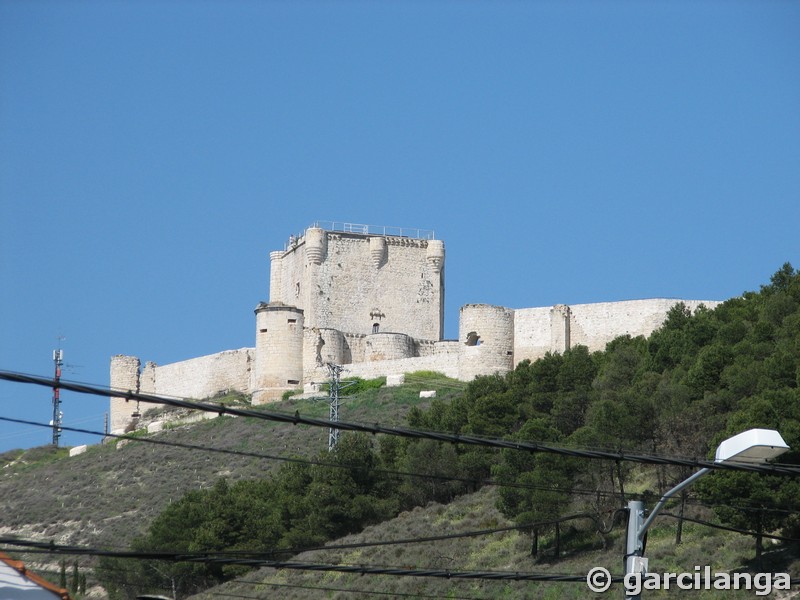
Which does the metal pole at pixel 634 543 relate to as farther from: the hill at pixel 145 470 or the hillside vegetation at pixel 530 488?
the hill at pixel 145 470

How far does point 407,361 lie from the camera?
177ft

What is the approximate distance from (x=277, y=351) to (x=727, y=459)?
43360 millimetres

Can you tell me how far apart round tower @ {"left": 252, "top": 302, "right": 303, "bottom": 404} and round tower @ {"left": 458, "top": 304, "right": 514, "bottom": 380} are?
20.5 feet

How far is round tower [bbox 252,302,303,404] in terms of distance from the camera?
2151 inches

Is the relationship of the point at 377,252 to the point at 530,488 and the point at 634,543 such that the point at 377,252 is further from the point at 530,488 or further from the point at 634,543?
the point at 634,543

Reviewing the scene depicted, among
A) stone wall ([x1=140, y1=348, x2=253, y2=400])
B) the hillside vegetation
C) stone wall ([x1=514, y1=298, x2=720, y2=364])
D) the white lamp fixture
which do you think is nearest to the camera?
the white lamp fixture

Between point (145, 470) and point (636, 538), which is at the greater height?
point (636, 538)

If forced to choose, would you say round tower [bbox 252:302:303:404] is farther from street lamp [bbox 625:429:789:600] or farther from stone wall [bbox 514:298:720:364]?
street lamp [bbox 625:429:789:600]

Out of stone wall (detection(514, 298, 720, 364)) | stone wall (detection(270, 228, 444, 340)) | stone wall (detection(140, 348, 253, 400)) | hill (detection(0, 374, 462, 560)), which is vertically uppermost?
stone wall (detection(270, 228, 444, 340))

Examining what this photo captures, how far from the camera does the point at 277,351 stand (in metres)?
55.2

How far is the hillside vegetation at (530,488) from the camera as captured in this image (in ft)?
88.1

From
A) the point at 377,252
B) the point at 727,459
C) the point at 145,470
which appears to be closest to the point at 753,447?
the point at 727,459

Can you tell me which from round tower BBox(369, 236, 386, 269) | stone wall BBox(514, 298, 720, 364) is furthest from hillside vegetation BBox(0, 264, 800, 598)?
round tower BBox(369, 236, 386, 269)

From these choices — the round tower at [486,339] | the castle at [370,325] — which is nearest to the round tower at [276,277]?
the castle at [370,325]
